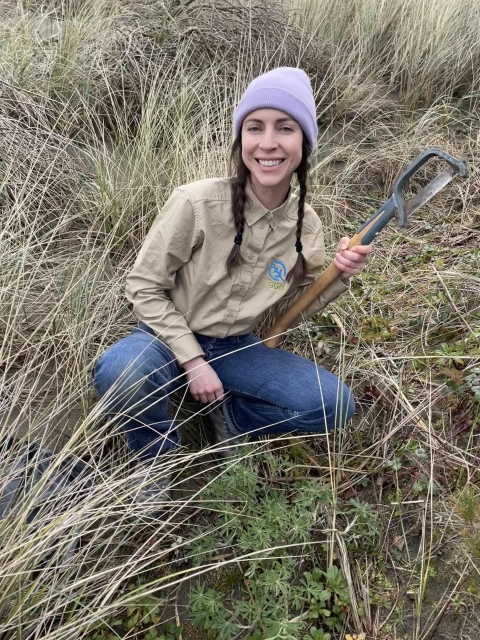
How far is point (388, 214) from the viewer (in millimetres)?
1896

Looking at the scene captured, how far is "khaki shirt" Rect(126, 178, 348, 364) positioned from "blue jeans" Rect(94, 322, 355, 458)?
0.29 feet

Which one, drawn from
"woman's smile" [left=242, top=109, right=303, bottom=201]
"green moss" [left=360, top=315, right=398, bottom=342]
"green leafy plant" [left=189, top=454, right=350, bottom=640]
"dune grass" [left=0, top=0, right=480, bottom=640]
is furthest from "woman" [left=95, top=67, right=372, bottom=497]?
"green moss" [left=360, top=315, right=398, bottom=342]

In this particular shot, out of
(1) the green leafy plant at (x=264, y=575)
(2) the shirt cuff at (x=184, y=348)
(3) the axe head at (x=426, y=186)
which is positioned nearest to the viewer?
(1) the green leafy plant at (x=264, y=575)

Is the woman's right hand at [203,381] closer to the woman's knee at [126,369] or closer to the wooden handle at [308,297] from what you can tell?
the woman's knee at [126,369]

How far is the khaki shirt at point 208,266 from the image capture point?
6.42 ft

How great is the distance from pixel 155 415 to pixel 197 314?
40 cm

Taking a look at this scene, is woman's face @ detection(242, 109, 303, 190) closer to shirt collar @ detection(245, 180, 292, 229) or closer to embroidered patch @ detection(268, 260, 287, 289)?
shirt collar @ detection(245, 180, 292, 229)

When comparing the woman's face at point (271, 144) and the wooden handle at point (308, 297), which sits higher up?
the woman's face at point (271, 144)

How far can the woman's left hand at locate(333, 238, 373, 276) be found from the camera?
76.7 inches

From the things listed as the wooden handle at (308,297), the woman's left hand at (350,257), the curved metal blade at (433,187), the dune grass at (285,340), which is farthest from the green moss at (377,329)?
the curved metal blade at (433,187)

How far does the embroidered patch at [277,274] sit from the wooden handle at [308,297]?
0.11m

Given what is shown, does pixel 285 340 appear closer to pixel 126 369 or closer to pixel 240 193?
pixel 240 193

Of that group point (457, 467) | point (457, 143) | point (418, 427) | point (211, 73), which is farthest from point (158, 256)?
point (457, 143)

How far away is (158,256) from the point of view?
1.97m
